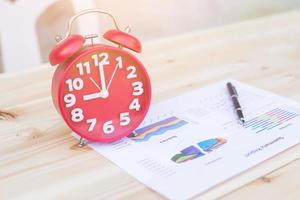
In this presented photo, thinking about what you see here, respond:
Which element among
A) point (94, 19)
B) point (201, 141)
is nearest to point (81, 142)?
point (201, 141)

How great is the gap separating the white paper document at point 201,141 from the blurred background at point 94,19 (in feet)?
1.96

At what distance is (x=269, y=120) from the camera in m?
0.73

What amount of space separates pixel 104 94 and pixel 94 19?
0.66 m

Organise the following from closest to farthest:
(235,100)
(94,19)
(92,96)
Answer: (92,96), (235,100), (94,19)

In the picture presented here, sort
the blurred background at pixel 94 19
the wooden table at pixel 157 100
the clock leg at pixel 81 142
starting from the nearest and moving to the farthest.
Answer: the wooden table at pixel 157 100 → the clock leg at pixel 81 142 → the blurred background at pixel 94 19

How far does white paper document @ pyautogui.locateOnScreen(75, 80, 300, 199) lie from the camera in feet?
1.94

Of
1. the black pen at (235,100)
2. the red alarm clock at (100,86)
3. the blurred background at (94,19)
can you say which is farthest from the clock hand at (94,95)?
the blurred background at (94,19)

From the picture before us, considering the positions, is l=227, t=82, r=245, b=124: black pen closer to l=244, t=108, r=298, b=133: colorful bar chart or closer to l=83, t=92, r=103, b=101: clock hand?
l=244, t=108, r=298, b=133: colorful bar chart

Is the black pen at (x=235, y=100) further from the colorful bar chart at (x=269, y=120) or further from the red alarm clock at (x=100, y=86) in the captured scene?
the red alarm clock at (x=100, y=86)

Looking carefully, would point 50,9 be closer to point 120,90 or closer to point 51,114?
point 51,114

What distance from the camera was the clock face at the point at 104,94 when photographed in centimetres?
65

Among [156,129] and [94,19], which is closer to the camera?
[156,129]

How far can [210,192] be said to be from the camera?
562mm

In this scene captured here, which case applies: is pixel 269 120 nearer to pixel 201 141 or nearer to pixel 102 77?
pixel 201 141
